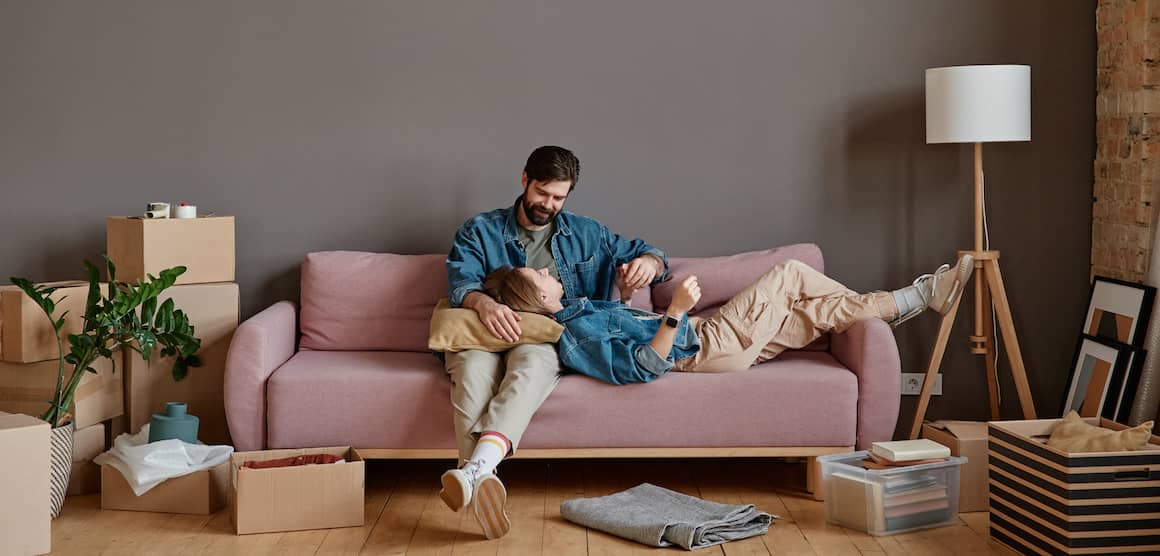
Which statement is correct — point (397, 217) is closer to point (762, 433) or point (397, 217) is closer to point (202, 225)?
point (202, 225)

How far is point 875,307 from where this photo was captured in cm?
361

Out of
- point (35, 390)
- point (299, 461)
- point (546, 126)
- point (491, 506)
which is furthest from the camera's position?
point (546, 126)

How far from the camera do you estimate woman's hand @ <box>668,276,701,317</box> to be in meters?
3.25

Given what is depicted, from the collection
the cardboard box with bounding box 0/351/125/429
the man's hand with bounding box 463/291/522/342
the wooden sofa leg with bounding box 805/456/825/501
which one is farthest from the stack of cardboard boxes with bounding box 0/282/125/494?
the wooden sofa leg with bounding box 805/456/825/501

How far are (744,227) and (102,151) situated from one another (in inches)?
94.5

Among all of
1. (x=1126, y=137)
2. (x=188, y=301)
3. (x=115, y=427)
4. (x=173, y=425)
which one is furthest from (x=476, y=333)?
(x=1126, y=137)

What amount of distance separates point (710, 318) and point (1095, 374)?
1.30 metres

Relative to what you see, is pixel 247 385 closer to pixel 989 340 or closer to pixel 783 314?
pixel 783 314

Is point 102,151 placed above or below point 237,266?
above

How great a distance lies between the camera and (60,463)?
10.8ft

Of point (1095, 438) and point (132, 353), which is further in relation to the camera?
A: point (132, 353)

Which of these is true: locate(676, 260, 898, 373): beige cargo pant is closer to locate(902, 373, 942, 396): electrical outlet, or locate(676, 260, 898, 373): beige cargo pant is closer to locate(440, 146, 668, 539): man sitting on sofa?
locate(440, 146, 668, 539): man sitting on sofa

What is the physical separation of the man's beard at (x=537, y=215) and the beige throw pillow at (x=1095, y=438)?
5.41ft

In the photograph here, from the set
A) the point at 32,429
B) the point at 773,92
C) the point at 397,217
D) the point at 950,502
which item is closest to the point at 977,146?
the point at 773,92
